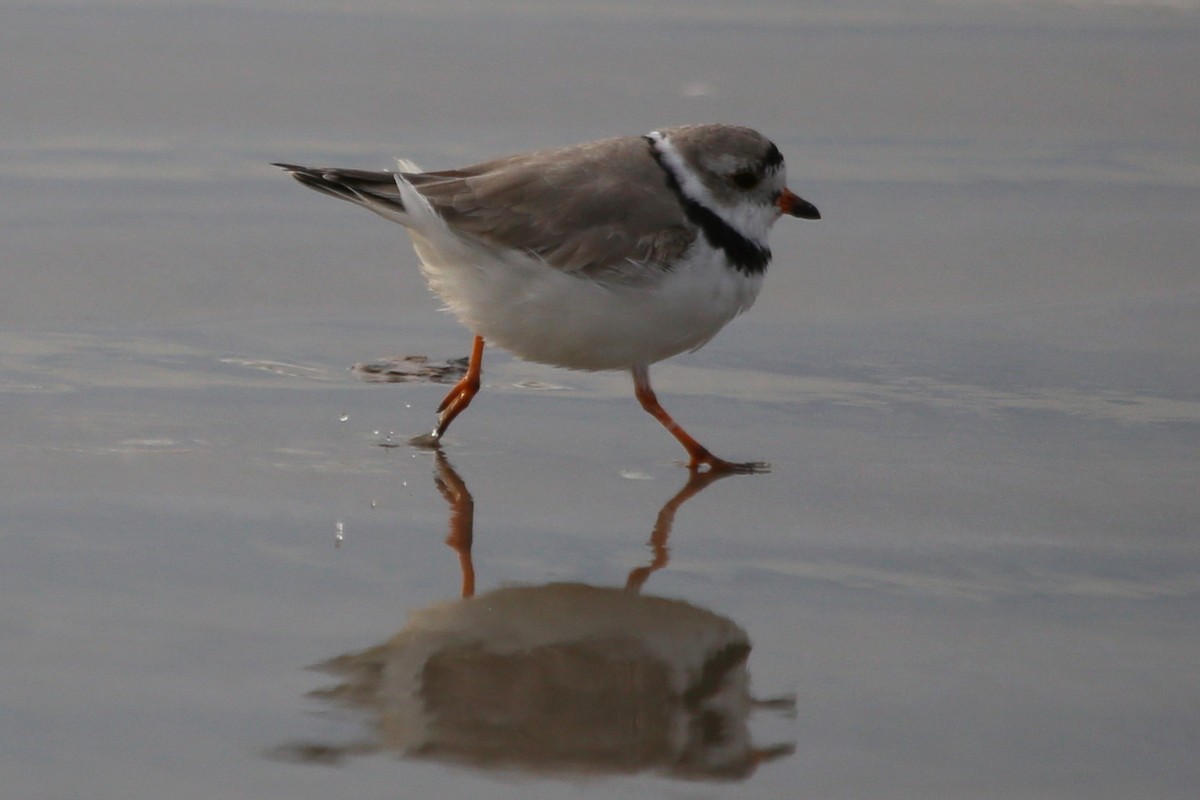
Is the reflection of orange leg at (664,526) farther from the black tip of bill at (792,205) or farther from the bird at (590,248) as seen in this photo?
the black tip of bill at (792,205)

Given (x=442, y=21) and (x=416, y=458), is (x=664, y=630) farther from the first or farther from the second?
(x=442, y=21)

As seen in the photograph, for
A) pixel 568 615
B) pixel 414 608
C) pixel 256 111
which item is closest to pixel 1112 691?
pixel 568 615

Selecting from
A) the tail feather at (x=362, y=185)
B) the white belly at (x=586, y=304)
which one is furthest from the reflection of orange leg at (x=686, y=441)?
the tail feather at (x=362, y=185)

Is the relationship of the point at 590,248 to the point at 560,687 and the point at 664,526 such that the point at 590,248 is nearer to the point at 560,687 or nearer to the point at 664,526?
the point at 664,526

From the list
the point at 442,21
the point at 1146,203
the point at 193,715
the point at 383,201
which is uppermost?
the point at 442,21

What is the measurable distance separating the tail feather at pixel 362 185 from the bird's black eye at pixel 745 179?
1.04 meters

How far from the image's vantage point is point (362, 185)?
5047 mm

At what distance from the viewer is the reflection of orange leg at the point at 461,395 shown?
17.0 ft

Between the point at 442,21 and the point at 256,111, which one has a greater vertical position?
the point at 442,21

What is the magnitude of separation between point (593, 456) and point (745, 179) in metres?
1.00

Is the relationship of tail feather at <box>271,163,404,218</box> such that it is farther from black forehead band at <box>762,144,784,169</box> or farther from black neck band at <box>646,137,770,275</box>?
black forehead band at <box>762,144,784,169</box>

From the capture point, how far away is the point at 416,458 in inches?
196

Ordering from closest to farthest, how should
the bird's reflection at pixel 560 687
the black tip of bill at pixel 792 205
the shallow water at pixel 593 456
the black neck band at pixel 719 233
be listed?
the bird's reflection at pixel 560 687 → the shallow water at pixel 593 456 → the black neck band at pixel 719 233 → the black tip of bill at pixel 792 205

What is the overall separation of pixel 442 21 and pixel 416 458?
231 inches
